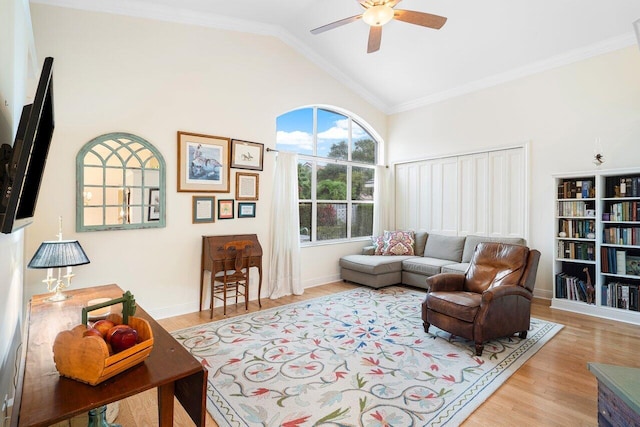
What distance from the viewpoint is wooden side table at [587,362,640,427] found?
1102 millimetres

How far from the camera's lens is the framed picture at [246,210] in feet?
14.8

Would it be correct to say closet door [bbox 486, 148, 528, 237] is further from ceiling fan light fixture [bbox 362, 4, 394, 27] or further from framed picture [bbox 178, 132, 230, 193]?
framed picture [bbox 178, 132, 230, 193]

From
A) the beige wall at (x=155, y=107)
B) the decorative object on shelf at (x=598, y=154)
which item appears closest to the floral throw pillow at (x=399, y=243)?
the beige wall at (x=155, y=107)

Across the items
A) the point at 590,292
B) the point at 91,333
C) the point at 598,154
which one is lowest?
the point at 590,292

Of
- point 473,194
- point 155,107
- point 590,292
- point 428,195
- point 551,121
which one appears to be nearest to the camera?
point 155,107

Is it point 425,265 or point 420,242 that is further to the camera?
point 420,242

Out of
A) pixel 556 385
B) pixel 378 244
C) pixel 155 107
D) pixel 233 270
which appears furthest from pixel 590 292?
pixel 155 107

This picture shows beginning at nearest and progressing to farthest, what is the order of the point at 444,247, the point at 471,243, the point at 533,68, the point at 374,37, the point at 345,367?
the point at 345,367 → the point at 374,37 → the point at 533,68 → the point at 471,243 → the point at 444,247

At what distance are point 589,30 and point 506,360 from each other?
390cm

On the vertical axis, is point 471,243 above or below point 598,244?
below

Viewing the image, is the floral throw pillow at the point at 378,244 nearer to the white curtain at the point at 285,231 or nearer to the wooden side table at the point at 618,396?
the white curtain at the point at 285,231

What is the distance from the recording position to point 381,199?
6355mm

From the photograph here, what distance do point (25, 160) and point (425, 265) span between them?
4790 millimetres

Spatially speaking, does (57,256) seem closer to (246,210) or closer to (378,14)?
(246,210)
